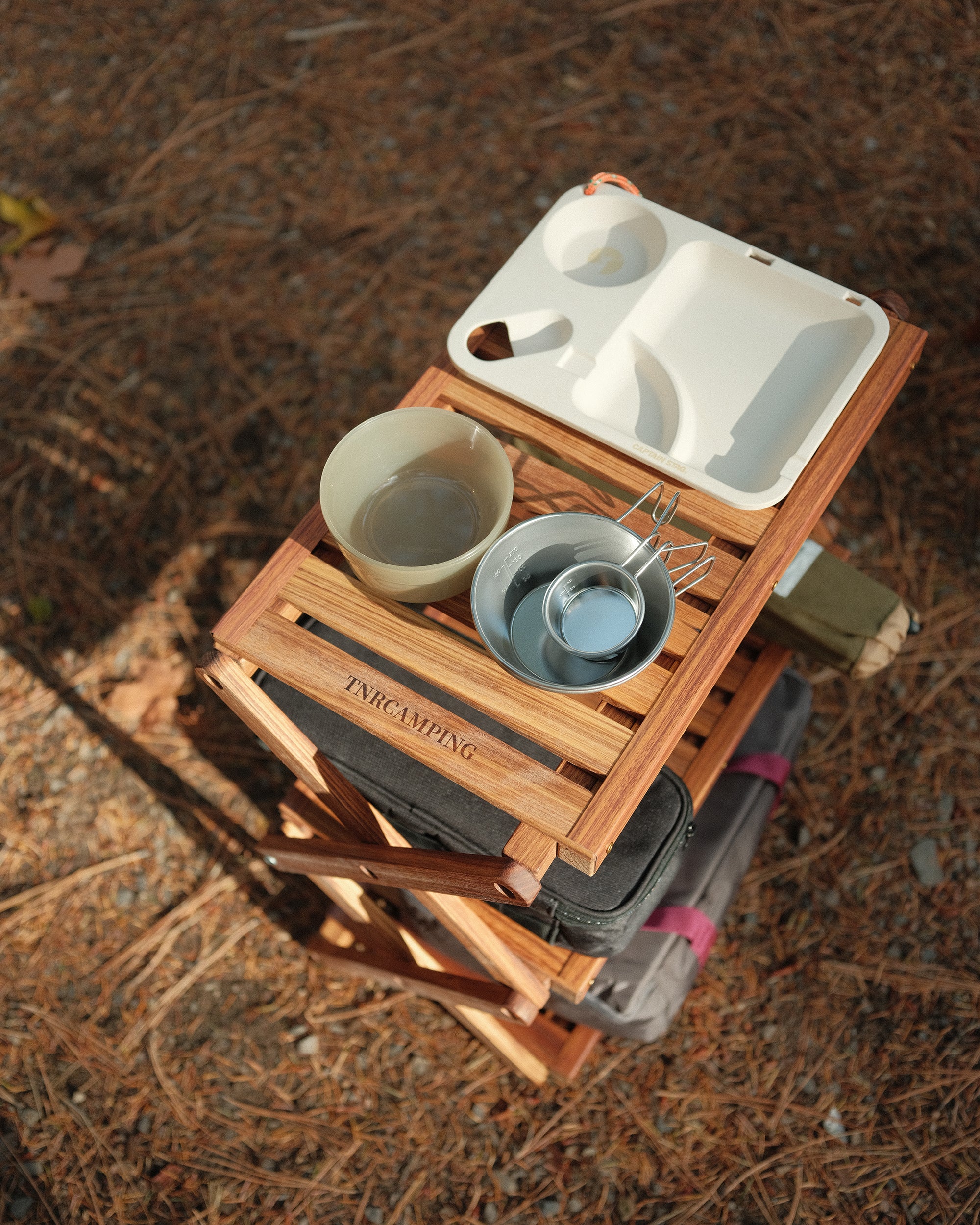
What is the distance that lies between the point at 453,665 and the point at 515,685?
0.24 feet

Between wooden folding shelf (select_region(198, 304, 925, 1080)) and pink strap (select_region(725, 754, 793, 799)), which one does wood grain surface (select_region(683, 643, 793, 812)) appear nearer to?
pink strap (select_region(725, 754, 793, 799))

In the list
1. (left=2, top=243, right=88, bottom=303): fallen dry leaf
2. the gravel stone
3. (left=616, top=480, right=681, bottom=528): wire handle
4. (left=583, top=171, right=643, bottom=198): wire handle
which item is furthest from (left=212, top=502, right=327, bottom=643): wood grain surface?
(left=2, top=243, right=88, bottom=303): fallen dry leaf

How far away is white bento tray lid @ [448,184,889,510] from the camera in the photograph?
3.84 ft

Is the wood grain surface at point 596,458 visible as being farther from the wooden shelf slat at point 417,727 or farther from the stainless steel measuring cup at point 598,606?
the wooden shelf slat at point 417,727

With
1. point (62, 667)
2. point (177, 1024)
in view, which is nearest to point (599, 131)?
point (62, 667)

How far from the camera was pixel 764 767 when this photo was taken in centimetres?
166

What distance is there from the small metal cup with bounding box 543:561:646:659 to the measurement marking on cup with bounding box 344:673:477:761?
0.16 m

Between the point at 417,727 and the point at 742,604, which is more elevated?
the point at 417,727

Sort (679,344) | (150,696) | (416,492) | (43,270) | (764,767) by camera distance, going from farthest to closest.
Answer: (43,270), (150,696), (764,767), (679,344), (416,492)

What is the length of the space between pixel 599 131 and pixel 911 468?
1214mm

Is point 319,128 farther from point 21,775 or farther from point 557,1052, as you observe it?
point 557,1052

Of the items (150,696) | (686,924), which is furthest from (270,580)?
(150,696)

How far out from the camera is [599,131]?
8.21ft

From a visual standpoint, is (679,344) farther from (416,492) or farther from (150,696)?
(150,696)
